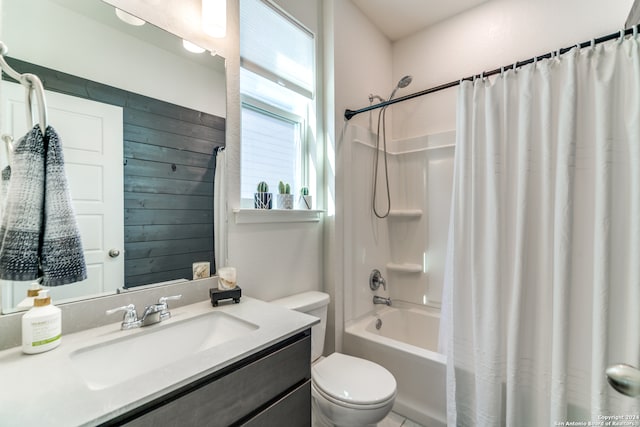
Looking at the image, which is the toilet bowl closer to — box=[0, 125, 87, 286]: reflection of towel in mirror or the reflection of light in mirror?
box=[0, 125, 87, 286]: reflection of towel in mirror

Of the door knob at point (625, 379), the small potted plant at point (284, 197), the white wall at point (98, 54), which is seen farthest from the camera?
the small potted plant at point (284, 197)

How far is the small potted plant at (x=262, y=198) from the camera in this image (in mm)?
1504

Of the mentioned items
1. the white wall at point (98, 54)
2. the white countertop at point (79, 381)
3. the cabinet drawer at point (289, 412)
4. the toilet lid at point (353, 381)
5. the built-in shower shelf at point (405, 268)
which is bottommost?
the toilet lid at point (353, 381)

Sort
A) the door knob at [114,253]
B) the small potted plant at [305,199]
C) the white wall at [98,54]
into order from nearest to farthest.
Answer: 1. the white wall at [98,54]
2. the door knob at [114,253]
3. the small potted plant at [305,199]

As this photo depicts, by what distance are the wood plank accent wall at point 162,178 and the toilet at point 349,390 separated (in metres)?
0.63

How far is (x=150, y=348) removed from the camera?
899 millimetres

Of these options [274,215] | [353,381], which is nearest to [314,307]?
[353,381]

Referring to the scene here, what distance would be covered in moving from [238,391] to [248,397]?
5 centimetres

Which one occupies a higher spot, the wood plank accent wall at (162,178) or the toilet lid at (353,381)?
the wood plank accent wall at (162,178)

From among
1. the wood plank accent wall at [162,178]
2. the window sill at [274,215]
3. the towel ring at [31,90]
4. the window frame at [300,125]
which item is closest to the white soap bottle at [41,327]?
the wood plank accent wall at [162,178]

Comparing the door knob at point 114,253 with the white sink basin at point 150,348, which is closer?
the white sink basin at point 150,348

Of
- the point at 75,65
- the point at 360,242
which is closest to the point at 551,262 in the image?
the point at 360,242

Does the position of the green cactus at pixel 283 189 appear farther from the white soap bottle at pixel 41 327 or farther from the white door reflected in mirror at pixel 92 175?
the white soap bottle at pixel 41 327

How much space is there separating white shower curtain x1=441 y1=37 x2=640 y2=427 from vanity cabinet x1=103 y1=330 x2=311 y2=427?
922 millimetres
